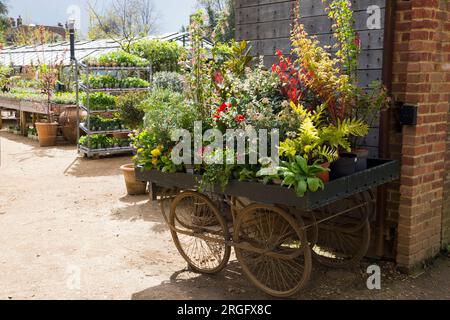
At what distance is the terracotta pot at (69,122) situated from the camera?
12.2 meters

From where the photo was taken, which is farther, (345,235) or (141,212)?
(141,212)

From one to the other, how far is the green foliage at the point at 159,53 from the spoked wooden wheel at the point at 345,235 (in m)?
10.5

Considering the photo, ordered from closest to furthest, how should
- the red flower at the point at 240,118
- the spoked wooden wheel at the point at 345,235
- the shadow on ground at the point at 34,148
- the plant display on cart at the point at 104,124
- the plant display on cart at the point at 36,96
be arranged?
the red flower at the point at 240,118
the spoked wooden wheel at the point at 345,235
the plant display on cart at the point at 104,124
the shadow on ground at the point at 34,148
the plant display on cart at the point at 36,96

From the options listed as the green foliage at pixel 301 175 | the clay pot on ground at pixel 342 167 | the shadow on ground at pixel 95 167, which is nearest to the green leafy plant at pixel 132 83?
the shadow on ground at pixel 95 167

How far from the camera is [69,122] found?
40.0 feet

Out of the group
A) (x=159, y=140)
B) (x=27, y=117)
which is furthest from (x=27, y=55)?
(x=159, y=140)

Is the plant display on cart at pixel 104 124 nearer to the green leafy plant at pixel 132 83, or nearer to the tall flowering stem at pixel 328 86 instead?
the green leafy plant at pixel 132 83

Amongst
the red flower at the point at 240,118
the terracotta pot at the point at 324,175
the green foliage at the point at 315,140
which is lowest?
the terracotta pot at the point at 324,175

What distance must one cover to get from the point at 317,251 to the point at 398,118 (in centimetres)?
147

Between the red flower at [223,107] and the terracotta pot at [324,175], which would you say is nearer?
the terracotta pot at [324,175]

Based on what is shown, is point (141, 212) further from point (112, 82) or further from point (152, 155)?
point (112, 82)

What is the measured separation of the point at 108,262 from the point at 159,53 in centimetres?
1062

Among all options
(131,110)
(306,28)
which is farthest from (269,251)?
(131,110)
